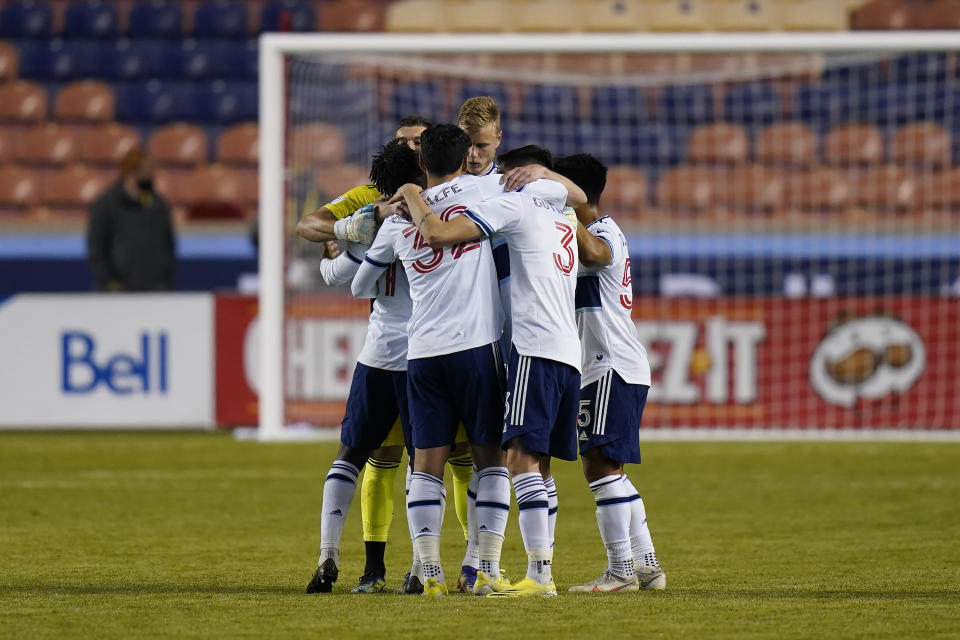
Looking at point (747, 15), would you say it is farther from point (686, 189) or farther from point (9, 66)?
point (9, 66)

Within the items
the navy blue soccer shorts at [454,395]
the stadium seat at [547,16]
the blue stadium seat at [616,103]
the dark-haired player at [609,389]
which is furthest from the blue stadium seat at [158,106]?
the navy blue soccer shorts at [454,395]

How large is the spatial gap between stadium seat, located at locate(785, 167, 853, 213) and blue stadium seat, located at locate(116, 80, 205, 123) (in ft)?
23.2

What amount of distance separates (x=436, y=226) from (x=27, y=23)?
49.7 ft

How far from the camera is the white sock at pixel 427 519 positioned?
520 cm

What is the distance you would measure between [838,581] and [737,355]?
6.71 meters

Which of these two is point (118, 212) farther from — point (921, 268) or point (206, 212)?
point (921, 268)

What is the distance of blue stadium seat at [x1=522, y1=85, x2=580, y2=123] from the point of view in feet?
46.0

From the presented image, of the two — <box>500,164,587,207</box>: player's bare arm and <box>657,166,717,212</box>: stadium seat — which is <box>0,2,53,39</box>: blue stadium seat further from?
<box>500,164,587,207</box>: player's bare arm

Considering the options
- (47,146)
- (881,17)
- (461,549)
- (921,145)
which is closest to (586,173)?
(461,549)

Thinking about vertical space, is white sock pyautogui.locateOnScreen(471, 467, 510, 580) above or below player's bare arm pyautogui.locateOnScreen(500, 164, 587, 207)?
below

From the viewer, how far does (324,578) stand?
211 inches

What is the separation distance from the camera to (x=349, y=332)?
12398mm

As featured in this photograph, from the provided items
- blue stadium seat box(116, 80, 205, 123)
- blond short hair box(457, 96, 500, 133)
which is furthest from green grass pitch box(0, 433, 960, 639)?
blue stadium seat box(116, 80, 205, 123)

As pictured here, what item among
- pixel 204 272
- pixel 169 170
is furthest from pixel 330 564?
pixel 169 170
